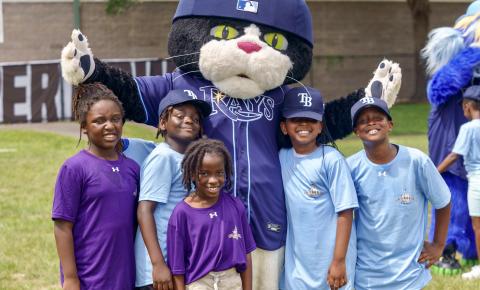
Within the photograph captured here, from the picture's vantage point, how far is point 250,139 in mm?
3793

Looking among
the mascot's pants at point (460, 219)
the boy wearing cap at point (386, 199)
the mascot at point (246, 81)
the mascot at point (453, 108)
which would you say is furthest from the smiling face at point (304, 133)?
the mascot's pants at point (460, 219)

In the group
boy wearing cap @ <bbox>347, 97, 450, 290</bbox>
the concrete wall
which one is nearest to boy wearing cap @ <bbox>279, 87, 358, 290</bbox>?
boy wearing cap @ <bbox>347, 97, 450, 290</bbox>

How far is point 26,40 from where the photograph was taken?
71.6 feet

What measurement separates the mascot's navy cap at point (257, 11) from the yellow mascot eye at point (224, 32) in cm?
6

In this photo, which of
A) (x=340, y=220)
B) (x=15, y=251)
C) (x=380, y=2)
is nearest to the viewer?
(x=340, y=220)

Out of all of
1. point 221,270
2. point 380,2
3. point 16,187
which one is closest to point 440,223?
point 221,270

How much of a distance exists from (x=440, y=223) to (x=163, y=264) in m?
1.53

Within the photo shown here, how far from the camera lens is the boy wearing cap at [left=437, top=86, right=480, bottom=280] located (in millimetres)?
5723

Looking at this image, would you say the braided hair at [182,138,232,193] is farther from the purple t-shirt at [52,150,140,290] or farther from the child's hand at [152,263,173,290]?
the child's hand at [152,263,173,290]

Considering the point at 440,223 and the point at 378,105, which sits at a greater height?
the point at 378,105

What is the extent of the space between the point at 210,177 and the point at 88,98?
687mm

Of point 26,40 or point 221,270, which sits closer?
point 221,270

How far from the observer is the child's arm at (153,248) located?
3393 mm

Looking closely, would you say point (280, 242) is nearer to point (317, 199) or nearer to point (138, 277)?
point (317, 199)
